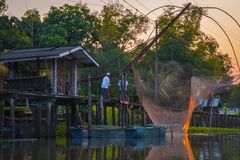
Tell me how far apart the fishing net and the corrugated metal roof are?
2944 mm

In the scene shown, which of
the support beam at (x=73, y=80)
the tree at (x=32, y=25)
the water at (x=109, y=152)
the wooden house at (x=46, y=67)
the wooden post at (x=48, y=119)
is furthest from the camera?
the tree at (x=32, y=25)

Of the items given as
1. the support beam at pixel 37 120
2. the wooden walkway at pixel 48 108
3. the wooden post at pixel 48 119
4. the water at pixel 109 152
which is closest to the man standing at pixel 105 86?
the wooden walkway at pixel 48 108

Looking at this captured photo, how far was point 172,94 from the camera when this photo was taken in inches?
1329

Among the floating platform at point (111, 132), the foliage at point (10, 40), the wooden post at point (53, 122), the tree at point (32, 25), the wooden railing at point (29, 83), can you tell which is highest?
the tree at point (32, 25)

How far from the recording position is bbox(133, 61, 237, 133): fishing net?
90.3 ft

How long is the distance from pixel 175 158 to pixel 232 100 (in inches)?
2329

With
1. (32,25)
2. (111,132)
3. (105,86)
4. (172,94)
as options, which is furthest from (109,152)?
(32,25)

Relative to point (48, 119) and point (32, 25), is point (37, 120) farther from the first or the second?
point (32, 25)

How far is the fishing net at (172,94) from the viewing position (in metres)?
27.5

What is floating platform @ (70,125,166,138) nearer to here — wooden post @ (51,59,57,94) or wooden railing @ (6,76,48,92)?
wooden post @ (51,59,57,94)

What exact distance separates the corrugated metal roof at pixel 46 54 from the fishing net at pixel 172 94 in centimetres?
294

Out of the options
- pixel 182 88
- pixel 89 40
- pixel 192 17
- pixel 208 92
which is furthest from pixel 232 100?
pixel 208 92

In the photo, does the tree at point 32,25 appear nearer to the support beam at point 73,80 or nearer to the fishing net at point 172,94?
the fishing net at point 172,94

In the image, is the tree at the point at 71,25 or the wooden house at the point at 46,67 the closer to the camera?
the wooden house at the point at 46,67
